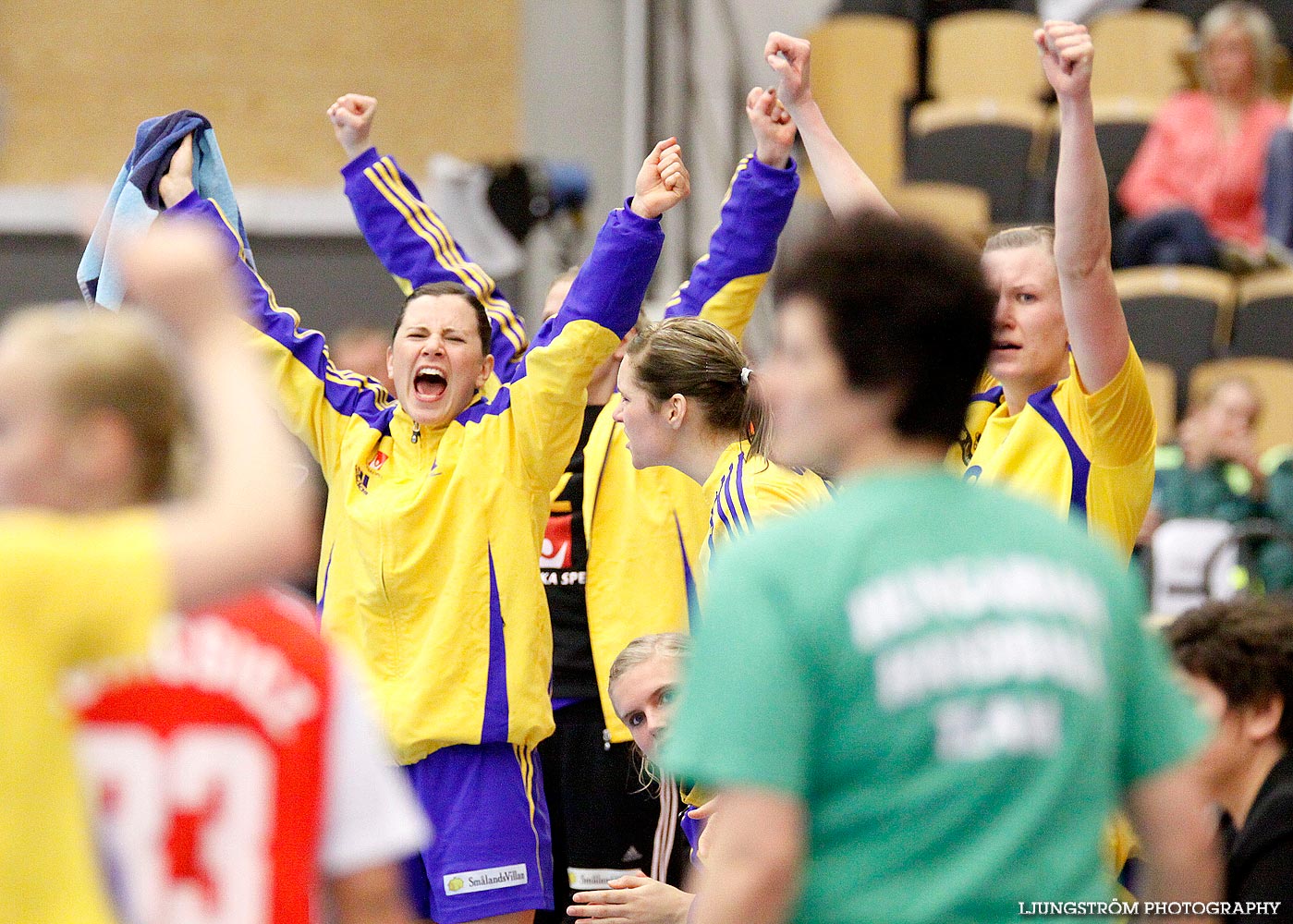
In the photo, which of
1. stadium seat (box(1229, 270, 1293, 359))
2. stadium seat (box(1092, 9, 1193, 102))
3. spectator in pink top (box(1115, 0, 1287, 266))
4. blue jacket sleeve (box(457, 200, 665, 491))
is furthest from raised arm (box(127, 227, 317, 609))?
stadium seat (box(1092, 9, 1193, 102))

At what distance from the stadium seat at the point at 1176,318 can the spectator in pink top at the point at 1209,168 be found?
396 millimetres

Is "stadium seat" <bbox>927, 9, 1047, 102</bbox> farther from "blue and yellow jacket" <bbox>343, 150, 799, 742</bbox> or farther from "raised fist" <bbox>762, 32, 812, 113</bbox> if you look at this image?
"raised fist" <bbox>762, 32, 812, 113</bbox>

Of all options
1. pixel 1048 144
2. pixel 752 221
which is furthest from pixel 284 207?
pixel 752 221

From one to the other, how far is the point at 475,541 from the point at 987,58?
715cm

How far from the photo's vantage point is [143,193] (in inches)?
139

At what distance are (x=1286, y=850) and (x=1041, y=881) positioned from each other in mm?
1299

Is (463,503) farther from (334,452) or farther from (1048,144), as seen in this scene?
(1048,144)

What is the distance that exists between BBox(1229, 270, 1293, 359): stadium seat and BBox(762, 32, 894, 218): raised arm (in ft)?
16.4

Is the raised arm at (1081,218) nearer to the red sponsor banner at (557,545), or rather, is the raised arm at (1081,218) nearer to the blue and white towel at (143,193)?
the red sponsor banner at (557,545)

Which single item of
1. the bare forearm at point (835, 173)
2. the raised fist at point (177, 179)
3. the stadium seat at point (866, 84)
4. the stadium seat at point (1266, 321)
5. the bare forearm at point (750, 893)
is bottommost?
the bare forearm at point (750, 893)

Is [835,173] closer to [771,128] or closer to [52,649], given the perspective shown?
[771,128]

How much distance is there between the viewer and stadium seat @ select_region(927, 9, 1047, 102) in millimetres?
9461

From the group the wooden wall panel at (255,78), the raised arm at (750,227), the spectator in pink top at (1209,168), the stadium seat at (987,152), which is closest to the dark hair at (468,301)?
the raised arm at (750,227)

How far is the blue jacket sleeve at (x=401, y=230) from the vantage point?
394cm
